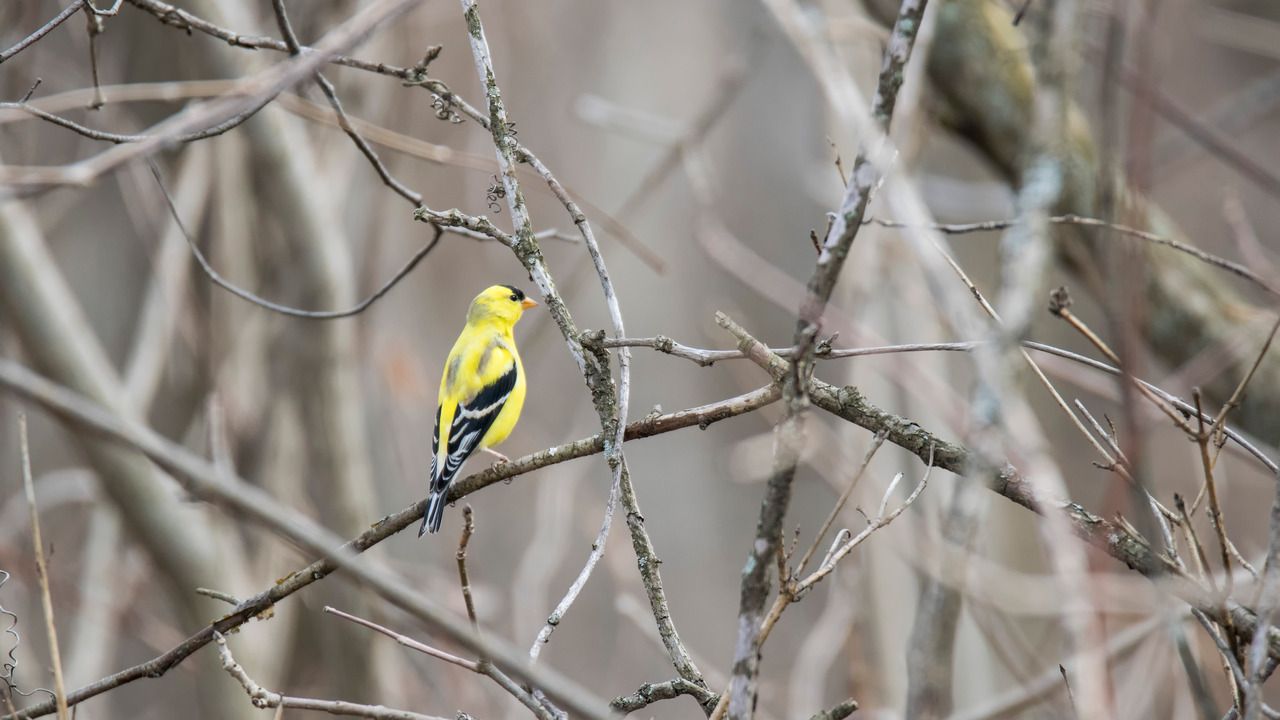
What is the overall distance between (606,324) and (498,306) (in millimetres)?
3261

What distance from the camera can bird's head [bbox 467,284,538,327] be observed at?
3.05 metres

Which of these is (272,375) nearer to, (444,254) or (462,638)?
(444,254)

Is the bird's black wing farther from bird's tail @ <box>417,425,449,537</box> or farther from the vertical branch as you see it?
the vertical branch

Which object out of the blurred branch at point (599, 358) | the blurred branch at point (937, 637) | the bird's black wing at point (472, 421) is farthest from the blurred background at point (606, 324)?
the bird's black wing at point (472, 421)

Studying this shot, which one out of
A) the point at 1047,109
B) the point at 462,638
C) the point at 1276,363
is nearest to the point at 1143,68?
the point at 1047,109

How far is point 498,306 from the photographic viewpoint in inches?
120

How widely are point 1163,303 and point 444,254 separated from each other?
204 inches

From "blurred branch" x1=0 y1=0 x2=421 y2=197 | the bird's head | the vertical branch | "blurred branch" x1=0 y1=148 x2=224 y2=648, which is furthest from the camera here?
"blurred branch" x1=0 y1=148 x2=224 y2=648

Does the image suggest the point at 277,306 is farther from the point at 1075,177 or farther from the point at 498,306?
the point at 1075,177

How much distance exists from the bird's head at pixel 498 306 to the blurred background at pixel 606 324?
23cm

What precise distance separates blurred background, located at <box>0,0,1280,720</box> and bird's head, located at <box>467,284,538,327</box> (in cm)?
23

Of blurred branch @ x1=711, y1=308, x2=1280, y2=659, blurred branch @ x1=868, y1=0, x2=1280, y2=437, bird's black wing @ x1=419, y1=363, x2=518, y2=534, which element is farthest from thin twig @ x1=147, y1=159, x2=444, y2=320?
blurred branch @ x1=868, y1=0, x2=1280, y2=437

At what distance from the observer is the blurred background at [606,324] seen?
192cm

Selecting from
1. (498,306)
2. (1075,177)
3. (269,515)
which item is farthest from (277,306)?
(1075,177)
